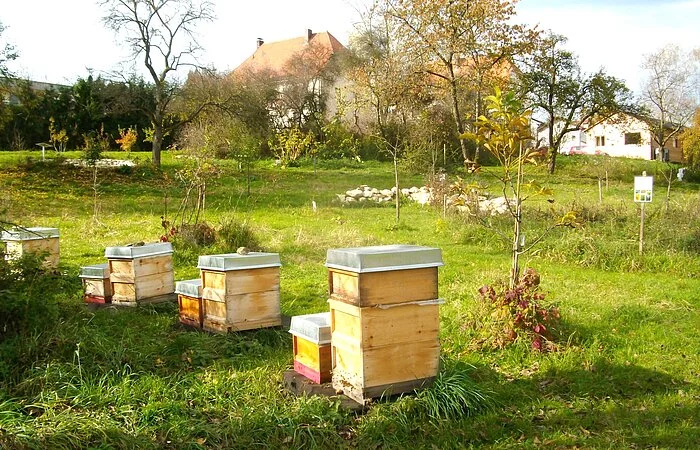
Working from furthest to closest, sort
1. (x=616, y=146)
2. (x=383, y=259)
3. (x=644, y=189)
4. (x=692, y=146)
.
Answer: (x=616, y=146)
(x=692, y=146)
(x=644, y=189)
(x=383, y=259)

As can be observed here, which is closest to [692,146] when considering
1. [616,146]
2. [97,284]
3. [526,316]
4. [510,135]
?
[616,146]

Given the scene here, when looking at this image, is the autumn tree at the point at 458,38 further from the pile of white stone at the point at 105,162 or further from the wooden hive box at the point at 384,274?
the wooden hive box at the point at 384,274

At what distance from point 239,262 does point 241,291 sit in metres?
0.28

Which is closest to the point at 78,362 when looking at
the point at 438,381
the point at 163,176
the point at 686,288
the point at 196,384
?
the point at 196,384

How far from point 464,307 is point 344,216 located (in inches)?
332

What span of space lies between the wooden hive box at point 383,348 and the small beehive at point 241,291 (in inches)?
58.2

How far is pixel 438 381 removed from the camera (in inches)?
159

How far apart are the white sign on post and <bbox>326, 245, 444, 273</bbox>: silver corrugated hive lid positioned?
648 centimetres

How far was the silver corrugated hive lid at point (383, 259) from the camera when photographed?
370cm

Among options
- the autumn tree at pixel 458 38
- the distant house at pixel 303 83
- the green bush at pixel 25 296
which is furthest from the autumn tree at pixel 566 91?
the green bush at pixel 25 296

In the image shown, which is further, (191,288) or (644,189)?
(644,189)

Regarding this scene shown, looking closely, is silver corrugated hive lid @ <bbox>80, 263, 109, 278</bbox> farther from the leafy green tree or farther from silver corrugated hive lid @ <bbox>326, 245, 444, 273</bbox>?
the leafy green tree

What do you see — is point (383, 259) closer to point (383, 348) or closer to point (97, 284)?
point (383, 348)

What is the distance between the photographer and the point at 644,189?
919 cm
